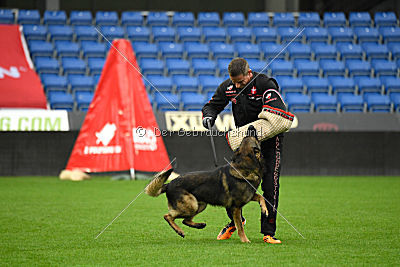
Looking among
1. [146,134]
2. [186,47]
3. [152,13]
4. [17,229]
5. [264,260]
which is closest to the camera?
[264,260]

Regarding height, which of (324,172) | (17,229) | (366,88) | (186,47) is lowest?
(324,172)

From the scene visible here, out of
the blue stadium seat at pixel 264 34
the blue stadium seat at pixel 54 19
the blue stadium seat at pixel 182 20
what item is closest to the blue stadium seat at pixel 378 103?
the blue stadium seat at pixel 264 34

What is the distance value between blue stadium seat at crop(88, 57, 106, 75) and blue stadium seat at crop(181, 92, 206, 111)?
2630mm

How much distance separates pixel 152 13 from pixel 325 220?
540 inches

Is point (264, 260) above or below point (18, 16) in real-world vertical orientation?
below

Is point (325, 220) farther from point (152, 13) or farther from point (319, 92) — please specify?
point (152, 13)

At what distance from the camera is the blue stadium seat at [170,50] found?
17.9 metres

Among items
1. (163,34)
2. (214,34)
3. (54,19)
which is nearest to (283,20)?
(214,34)

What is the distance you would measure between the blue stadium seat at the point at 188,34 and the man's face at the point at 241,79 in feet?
43.4

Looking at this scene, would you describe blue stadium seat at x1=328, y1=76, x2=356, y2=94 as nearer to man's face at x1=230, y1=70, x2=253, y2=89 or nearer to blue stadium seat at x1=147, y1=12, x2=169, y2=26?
blue stadium seat at x1=147, y1=12, x2=169, y2=26

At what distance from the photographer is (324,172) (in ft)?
48.7

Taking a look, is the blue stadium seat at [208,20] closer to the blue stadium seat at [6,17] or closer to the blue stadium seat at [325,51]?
the blue stadium seat at [325,51]

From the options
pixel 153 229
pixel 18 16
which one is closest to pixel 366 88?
pixel 18 16

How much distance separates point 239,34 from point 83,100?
5.98 m
